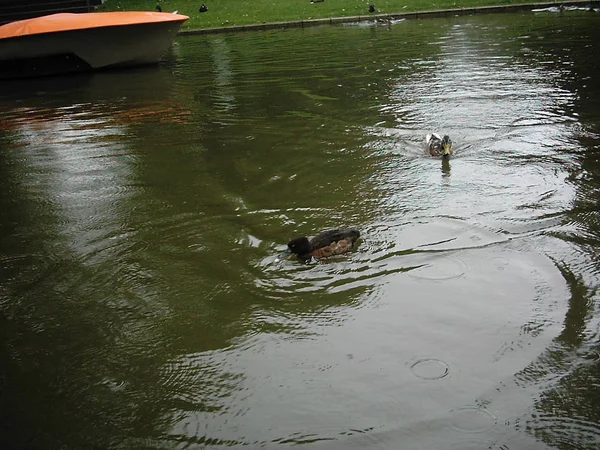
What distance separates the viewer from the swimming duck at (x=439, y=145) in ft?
24.6

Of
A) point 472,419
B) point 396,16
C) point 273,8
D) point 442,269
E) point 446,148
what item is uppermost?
point 273,8

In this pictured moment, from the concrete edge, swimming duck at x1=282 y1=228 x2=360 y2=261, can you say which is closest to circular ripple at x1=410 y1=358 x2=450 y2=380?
swimming duck at x1=282 y1=228 x2=360 y2=261

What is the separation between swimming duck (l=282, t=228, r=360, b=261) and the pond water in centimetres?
10

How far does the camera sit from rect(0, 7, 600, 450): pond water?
353 cm

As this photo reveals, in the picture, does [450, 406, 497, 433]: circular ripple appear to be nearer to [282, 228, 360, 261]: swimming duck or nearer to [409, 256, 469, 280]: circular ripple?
[409, 256, 469, 280]: circular ripple

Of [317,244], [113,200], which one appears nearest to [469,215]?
A: [317,244]

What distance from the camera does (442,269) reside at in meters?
4.95

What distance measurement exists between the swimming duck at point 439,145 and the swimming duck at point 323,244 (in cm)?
277

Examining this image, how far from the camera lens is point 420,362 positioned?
153 inches

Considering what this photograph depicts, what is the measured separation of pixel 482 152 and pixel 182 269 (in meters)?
4.18

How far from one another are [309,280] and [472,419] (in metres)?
1.85

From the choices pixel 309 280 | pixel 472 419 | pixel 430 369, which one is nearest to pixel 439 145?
pixel 309 280

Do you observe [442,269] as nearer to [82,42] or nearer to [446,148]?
[446,148]

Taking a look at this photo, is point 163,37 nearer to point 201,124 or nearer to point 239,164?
point 201,124
